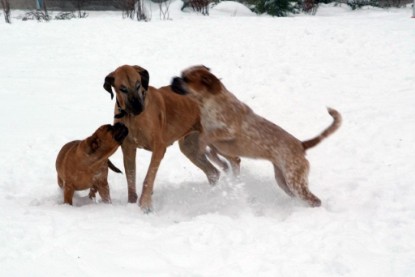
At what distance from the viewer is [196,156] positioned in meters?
6.40

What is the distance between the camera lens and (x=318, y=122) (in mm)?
8648

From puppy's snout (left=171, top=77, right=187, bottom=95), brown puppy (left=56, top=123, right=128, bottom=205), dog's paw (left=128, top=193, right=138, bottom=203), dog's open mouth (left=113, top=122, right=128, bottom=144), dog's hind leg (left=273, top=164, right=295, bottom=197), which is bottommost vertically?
dog's paw (left=128, top=193, right=138, bottom=203)

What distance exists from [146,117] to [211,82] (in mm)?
838

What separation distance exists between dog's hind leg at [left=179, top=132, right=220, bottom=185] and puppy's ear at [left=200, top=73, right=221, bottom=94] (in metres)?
1.04

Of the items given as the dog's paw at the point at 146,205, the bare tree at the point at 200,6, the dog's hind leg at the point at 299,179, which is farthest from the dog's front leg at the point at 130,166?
the bare tree at the point at 200,6

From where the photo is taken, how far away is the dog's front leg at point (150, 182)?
5.34 meters

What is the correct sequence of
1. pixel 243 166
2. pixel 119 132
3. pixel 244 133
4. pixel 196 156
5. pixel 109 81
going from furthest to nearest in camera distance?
1. pixel 243 166
2. pixel 196 156
3. pixel 244 133
4. pixel 109 81
5. pixel 119 132

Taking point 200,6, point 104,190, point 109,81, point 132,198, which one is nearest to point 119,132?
point 109,81

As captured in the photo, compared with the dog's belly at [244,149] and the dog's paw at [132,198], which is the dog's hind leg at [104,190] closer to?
the dog's paw at [132,198]

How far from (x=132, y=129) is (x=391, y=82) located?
6.71 m

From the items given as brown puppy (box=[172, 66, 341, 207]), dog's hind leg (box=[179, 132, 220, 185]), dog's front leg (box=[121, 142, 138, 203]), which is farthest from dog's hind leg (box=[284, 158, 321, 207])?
dog's front leg (box=[121, 142, 138, 203])

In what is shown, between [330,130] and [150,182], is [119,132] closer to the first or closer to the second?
[150,182]

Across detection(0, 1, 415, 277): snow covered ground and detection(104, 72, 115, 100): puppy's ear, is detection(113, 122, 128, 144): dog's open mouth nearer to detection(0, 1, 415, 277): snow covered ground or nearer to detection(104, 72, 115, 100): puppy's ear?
detection(104, 72, 115, 100): puppy's ear

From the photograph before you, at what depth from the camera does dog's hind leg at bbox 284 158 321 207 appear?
5250 mm
